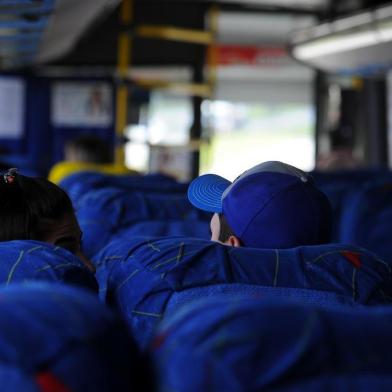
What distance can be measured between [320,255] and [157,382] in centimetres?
81

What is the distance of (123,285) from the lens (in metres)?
1.68

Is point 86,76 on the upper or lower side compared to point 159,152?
upper

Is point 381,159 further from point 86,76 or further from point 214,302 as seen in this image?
point 214,302

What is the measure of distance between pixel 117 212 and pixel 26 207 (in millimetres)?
1393

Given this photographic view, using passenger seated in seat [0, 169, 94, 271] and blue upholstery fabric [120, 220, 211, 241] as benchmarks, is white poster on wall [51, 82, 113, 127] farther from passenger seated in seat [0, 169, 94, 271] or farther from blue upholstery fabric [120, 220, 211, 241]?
passenger seated in seat [0, 169, 94, 271]

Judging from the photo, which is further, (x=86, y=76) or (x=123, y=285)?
(x=86, y=76)

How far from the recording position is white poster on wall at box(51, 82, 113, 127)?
8.05 m

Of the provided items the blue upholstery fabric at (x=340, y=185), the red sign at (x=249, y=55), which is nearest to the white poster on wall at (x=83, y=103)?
the blue upholstery fabric at (x=340, y=185)

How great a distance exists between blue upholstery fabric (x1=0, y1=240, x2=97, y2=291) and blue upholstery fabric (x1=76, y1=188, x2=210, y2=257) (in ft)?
5.03

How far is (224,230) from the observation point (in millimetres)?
2041

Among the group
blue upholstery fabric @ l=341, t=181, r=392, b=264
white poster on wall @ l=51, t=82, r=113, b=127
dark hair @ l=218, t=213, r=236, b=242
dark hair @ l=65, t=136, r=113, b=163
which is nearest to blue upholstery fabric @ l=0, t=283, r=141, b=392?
dark hair @ l=218, t=213, r=236, b=242

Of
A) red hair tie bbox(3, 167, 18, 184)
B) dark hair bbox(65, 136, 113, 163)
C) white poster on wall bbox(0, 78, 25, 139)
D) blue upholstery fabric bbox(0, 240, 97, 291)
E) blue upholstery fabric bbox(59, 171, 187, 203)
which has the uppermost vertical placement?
white poster on wall bbox(0, 78, 25, 139)

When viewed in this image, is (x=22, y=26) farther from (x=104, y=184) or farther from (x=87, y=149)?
(x=87, y=149)

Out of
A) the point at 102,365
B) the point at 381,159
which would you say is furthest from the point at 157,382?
the point at 381,159
